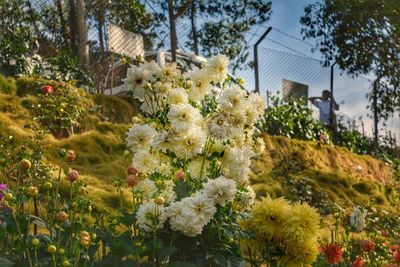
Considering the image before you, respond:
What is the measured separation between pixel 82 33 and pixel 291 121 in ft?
11.5

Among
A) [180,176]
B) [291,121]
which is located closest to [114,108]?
[291,121]

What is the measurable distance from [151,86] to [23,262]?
3.14 ft

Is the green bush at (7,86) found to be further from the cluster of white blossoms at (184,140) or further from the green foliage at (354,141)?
the green foliage at (354,141)

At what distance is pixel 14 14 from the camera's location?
15008 mm

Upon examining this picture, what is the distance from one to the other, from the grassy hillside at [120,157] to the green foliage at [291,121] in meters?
0.73

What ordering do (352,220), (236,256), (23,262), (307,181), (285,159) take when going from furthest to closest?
(285,159), (307,181), (352,220), (236,256), (23,262)

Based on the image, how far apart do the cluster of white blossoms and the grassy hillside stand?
102 inches

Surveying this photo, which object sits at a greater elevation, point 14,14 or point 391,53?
point 14,14

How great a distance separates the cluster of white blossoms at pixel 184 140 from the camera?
2.95m

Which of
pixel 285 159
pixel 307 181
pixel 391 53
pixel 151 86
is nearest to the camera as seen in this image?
pixel 151 86

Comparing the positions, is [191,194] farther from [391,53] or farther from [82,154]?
[391,53]

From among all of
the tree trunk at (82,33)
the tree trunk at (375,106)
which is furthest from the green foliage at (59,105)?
the tree trunk at (375,106)

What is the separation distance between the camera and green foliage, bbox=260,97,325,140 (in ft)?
37.1

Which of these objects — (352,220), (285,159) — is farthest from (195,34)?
(352,220)
